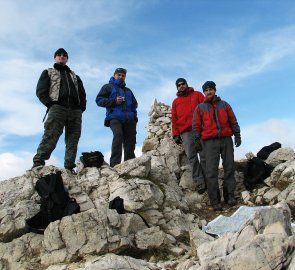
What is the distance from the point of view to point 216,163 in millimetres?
12922

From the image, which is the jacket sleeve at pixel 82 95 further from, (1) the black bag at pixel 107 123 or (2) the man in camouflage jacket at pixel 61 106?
(1) the black bag at pixel 107 123

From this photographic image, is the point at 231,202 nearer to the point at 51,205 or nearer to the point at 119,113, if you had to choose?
the point at 119,113

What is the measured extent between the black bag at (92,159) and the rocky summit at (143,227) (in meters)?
0.32

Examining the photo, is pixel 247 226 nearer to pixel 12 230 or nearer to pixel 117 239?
pixel 117 239

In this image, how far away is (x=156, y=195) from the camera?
38.6ft

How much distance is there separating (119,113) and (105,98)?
0.74 metres

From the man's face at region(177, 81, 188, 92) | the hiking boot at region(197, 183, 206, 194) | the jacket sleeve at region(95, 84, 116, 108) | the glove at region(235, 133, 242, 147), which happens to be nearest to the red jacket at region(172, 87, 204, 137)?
the man's face at region(177, 81, 188, 92)

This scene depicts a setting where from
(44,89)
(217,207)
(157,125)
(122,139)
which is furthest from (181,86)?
(157,125)

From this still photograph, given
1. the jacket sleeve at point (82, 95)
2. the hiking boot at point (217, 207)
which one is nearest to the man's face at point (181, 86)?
the jacket sleeve at point (82, 95)

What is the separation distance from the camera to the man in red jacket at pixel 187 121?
560 inches

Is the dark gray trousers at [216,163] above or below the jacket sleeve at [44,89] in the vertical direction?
below

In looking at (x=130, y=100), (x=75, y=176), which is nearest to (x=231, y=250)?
(x=75, y=176)

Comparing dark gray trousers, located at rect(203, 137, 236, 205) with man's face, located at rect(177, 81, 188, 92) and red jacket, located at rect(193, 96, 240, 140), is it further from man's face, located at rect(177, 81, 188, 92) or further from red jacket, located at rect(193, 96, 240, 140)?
man's face, located at rect(177, 81, 188, 92)

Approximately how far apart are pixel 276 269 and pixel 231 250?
1025 mm
